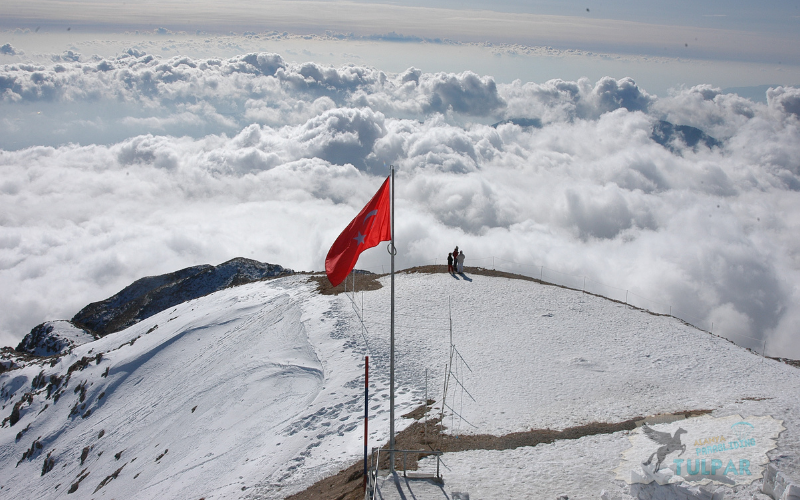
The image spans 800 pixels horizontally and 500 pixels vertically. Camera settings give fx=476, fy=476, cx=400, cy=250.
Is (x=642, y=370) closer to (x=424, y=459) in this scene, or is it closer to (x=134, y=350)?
(x=424, y=459)

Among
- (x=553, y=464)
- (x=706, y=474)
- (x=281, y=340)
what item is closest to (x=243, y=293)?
(x=281, y=340)

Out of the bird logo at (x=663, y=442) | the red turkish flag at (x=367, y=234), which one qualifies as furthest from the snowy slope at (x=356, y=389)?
the red turkish flag at (x=367, y=234)

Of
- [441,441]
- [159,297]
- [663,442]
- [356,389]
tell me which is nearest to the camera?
[663,442]

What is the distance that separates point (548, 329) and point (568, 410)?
26.5 feet

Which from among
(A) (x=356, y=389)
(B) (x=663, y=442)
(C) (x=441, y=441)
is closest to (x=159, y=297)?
(A) (x=356, y=389)

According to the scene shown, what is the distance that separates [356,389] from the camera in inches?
795

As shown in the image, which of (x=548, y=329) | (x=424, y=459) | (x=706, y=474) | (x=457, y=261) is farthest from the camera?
(x=457, y=261)

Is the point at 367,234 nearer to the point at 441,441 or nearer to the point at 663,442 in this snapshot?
the point at 441,441

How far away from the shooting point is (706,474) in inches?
441

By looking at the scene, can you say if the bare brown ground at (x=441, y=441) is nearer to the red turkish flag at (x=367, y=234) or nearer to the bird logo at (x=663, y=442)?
the bird logo at (x=663, y=442)

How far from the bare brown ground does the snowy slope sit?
0.45 m

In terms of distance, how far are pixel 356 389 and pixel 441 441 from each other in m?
6.00

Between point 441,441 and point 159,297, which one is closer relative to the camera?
point 441,441

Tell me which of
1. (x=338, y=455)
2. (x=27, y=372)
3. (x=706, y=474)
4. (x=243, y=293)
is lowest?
(x=27, y=372)
